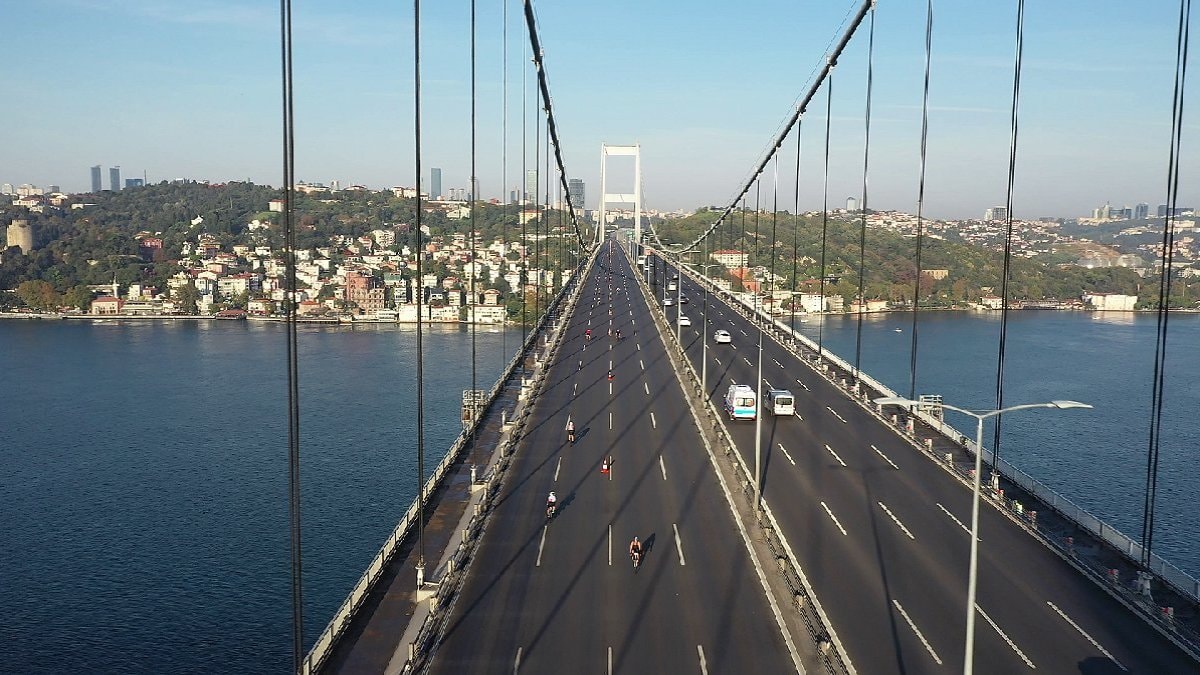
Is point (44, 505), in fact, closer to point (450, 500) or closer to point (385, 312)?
point (450, 500)

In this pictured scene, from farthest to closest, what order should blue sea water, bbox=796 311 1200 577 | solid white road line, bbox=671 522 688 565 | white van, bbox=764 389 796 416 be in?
blue sea water, bbox=796 311 1200 577 < white van, bbox=764 389 796 416 < solid white road line, bbox=671 522 688 565

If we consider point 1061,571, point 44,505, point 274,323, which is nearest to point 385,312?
point 274,323

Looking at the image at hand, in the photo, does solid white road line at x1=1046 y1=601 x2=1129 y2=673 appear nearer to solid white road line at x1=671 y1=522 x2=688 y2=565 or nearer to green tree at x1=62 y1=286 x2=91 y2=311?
solid white road line at x1=671 y1=522 x2=688 y2=565

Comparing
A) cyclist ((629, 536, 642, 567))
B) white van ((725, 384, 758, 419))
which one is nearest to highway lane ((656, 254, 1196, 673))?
white van ((725, 384, 758, 419))

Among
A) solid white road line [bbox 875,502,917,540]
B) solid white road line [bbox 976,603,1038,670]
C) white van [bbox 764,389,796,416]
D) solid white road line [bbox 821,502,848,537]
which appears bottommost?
solid white road line [bbox 976,603,1038,670]

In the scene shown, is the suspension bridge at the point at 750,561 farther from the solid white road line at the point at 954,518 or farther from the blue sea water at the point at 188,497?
the blue sea water at the point at 188,497
